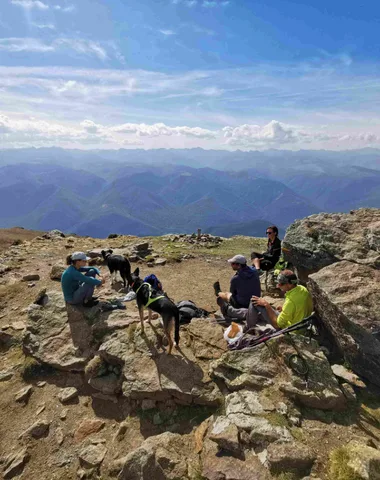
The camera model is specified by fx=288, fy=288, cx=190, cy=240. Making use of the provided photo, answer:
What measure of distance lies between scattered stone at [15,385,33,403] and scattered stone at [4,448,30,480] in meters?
1.70

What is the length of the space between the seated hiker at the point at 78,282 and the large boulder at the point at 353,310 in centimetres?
775

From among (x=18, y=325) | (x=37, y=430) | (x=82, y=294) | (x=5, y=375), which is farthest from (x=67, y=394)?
(x=18, y=325)

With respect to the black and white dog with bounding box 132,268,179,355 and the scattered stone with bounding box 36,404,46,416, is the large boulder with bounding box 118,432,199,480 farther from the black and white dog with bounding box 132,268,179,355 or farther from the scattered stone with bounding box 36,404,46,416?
the scattered stone with bounding box 36,404,46,416

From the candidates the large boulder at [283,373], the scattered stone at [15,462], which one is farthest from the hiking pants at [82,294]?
the large boulder at [283,373]

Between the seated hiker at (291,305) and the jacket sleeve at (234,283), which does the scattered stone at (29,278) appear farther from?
the seated hiker at (291,305)

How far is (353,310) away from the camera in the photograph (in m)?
7.79

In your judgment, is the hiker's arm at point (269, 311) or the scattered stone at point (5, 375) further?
the scattered stone at point (5, 375)

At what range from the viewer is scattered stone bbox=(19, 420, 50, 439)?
7.79 metres

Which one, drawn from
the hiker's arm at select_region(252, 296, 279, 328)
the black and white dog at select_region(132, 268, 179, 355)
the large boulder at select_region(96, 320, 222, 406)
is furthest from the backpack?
the hiker's arm at select_region(252, 296, 279, 328)

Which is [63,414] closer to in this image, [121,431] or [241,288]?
[121,431]

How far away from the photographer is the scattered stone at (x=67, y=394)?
8.66m

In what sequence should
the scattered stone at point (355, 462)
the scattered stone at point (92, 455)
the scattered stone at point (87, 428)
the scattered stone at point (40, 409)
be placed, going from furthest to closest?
the scattered stone at point (40, 409) < the scattered stone at point (87, 428) < the scattered stone at point (92, 455) < the scattered stone at point (355, 462)

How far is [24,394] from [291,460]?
787 cm

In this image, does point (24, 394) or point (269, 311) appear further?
point (24, 394)
